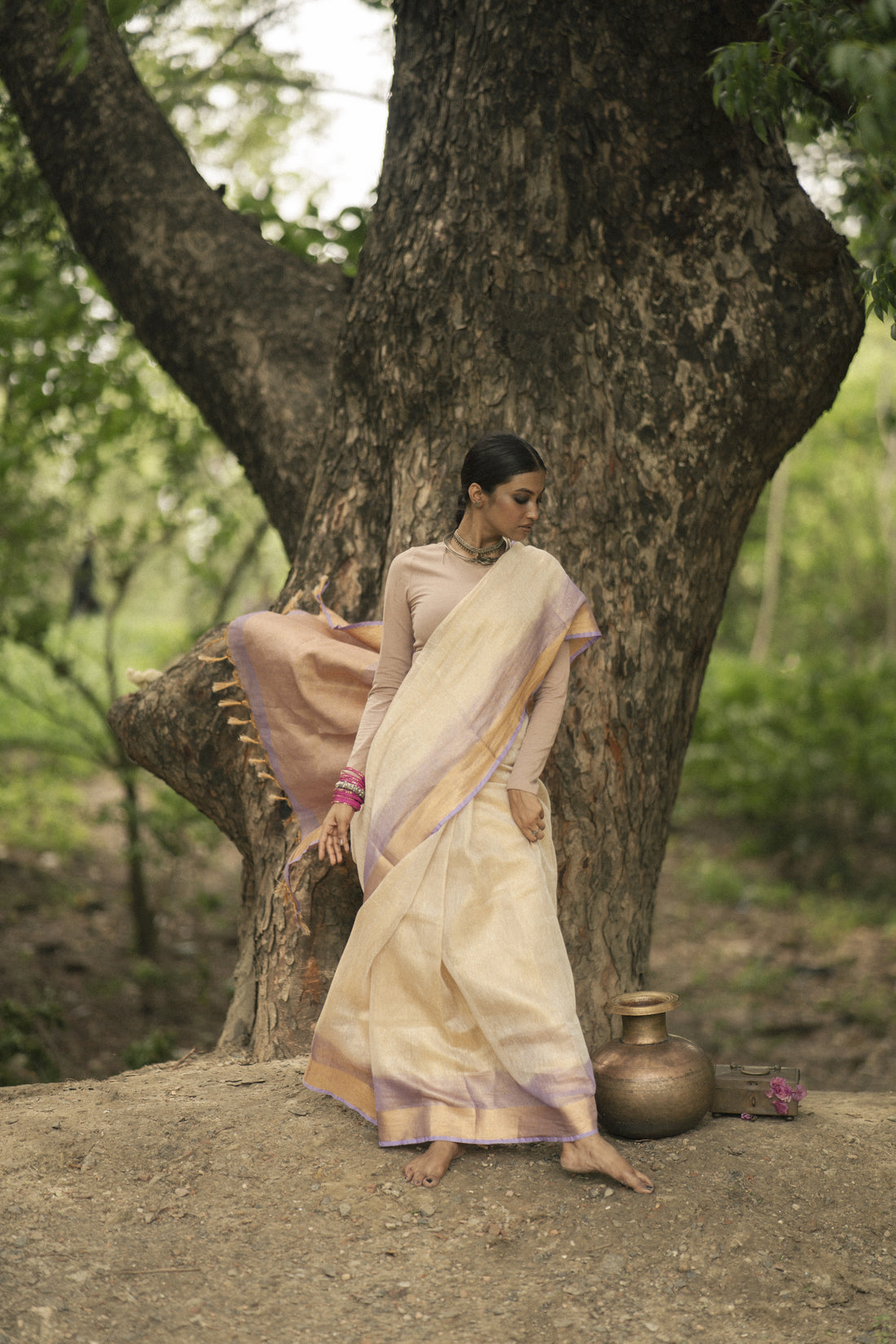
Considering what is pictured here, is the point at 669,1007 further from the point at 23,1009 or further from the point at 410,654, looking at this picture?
the point at 23,1009

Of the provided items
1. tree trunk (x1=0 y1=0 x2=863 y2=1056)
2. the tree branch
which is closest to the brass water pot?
tree trunk (x1=0 y1=0 x2=863 y2=1056)

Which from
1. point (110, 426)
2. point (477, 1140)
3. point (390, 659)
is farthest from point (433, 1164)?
point (110, 426)

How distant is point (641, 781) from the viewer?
12.7ft

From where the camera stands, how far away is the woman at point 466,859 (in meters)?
2.96

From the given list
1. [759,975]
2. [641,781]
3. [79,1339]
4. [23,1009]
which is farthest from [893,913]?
[79,1339]

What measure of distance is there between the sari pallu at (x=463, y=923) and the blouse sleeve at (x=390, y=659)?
0.08 metres

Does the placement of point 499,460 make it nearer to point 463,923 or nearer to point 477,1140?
point 463,923

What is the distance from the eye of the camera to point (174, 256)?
15.7 ft

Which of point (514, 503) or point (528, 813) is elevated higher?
point (514, 503)

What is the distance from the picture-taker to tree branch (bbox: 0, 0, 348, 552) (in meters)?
4.75

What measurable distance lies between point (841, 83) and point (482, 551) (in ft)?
4.88

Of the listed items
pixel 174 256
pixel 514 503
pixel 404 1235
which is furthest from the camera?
pixel 174 256

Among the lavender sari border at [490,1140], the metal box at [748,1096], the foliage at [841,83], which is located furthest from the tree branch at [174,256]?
the metal box at [748,1096]

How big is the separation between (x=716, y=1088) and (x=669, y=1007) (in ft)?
1.20
